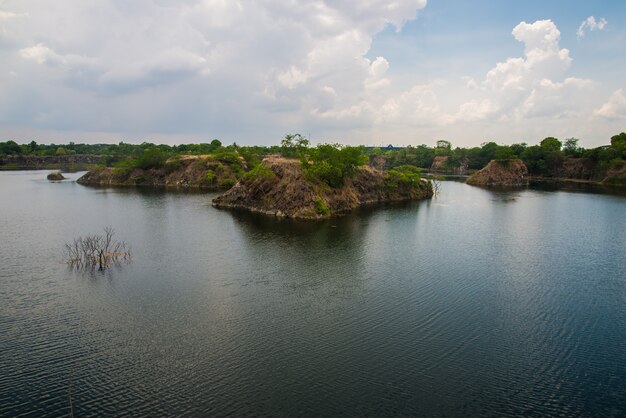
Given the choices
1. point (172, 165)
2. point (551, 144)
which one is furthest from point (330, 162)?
point (551, 144)

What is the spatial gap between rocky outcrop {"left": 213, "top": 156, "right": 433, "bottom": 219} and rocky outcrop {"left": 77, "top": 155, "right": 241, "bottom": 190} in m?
42.6

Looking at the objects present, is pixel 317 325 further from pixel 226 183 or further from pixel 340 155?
pixel 226 183

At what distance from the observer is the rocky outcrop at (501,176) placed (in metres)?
154

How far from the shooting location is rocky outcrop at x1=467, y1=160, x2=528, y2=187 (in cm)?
15350

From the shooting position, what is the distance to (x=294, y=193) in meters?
77.2

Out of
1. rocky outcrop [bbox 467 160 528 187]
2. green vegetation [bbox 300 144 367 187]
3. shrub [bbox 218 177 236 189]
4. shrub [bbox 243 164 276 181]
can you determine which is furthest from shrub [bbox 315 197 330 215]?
rocky outcrop [bbox 467 160 528 187]

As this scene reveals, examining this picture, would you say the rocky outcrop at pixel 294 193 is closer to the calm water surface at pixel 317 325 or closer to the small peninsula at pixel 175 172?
the calm water surface at pixel 317 325

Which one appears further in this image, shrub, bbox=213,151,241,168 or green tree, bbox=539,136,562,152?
green tree, bbox=539,136,562,152

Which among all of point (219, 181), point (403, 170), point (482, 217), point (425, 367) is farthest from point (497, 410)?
point (219, 181)

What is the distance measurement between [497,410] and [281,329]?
595 inches

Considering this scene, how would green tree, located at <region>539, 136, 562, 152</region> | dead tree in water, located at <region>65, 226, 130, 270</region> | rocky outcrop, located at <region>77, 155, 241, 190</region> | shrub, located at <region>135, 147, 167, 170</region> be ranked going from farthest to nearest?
1. green tree, located at <region>539, 136, 562, 152</region>
2. shrub, located at <region>135, 147, 167, 170</region>
3. rocky outcrop, located at <region>77, 155, 241, 190</region>
4. dead tree in water, located at <region>65, 226, 130, 270</region>

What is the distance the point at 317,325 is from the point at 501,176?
14631 centimetres

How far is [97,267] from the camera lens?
4319cm

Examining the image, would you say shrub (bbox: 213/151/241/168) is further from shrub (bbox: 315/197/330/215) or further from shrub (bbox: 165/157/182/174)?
shrub (bbox: 315/197/330/215)
